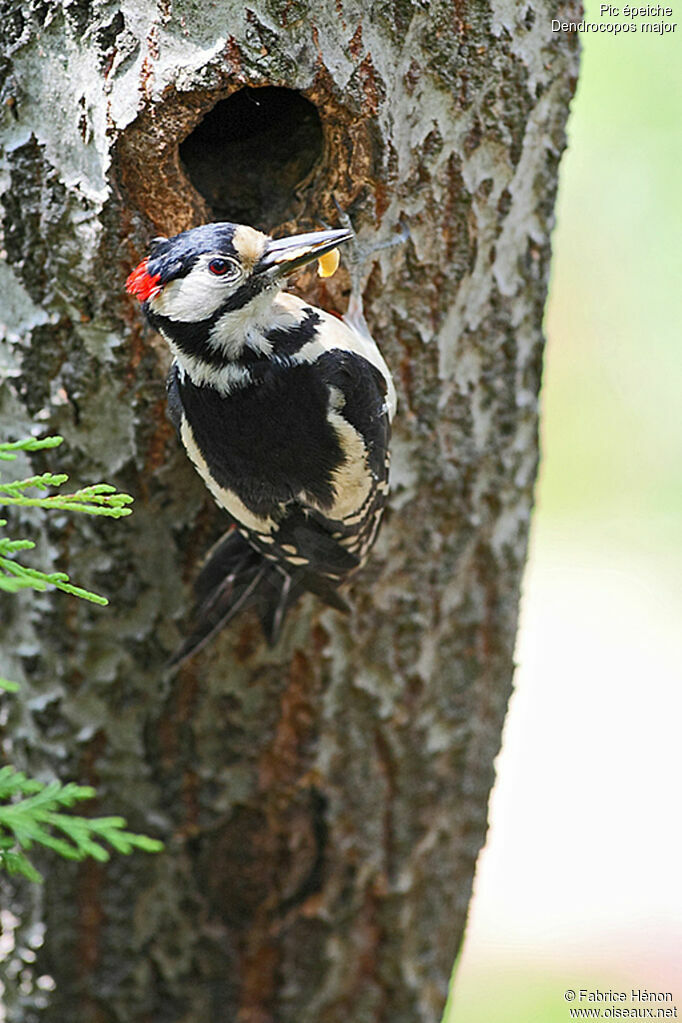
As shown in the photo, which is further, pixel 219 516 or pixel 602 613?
pixel 602 613

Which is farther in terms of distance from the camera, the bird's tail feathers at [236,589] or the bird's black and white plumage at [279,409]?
the bird's tail feathers at [236,589]

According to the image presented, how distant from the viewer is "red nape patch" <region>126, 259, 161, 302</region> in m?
1.26

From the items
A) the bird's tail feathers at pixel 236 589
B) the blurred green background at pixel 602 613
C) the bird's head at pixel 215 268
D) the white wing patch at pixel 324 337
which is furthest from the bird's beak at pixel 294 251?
the blurred green background at pixel 602 613

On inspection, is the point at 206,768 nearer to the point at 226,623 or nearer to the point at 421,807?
the point at 226,623

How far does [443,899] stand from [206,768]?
21.8 inches

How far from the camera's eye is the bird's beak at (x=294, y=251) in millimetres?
1217

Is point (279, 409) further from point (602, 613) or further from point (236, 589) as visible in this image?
point (602, 613)

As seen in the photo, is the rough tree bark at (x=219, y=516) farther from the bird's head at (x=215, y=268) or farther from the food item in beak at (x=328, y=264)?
the bird's head at (x=215, y=268)

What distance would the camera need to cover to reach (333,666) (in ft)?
5.65

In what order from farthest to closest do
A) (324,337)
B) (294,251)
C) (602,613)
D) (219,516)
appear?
(602,613) → (219,516) → (324,337) → (294,251)

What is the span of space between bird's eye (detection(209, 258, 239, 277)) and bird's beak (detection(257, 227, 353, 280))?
1.4 inches

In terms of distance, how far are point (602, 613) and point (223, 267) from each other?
126 inches

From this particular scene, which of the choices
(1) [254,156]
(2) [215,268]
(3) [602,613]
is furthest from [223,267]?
(3) [602,613]

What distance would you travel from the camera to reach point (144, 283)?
127cm
